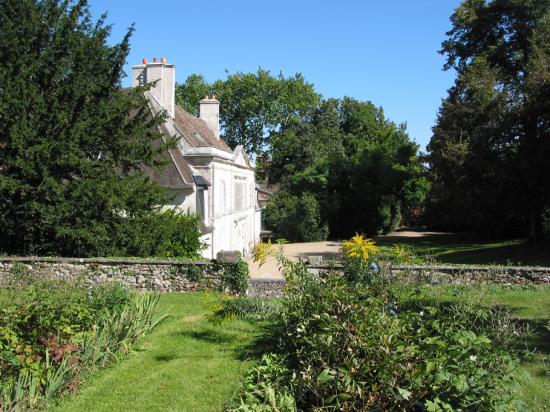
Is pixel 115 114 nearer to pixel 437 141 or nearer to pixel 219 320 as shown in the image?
pixel 219 320

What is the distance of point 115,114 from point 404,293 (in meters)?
9.98

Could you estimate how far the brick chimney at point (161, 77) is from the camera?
75.5 feet

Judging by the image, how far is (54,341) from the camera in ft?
21.8

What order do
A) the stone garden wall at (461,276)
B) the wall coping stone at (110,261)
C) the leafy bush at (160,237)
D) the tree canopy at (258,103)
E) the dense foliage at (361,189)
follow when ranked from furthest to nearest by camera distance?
the tree canopy at (258,103), the dense foliage at (361,189), the leafy bush at (160,237), the wall coping stone at (110,261), the stone garden wall at (461,276)

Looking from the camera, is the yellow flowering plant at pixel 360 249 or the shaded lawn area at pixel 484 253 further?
the shaded lawn area at pixel 484 253

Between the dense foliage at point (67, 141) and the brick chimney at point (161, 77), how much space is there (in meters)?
7.18

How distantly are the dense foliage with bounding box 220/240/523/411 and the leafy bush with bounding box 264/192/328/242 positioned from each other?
34.0 metres

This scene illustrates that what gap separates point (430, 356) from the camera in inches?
205

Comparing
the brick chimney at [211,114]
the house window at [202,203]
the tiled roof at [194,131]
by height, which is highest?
the brick chimney at [211,114]

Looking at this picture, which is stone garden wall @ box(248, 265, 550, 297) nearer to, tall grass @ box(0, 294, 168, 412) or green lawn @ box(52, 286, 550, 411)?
green lawn @ box(52, 286, 550, 411)

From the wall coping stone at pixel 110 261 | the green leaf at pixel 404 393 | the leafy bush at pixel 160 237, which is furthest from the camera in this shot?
the leafy bush at pixel 160 237

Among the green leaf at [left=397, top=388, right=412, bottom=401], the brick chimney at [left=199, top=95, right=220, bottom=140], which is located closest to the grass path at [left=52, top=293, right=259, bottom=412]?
the green leaf at [left=397, top=388, right=412, bottom=401]

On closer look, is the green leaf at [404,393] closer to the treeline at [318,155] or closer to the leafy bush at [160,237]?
the leafy bush at [160,237]

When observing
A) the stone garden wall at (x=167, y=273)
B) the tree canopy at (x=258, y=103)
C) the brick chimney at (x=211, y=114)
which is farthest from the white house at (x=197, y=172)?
the tree canopy at (x=258, y=103)
